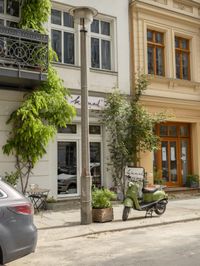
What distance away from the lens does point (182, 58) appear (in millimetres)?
18125

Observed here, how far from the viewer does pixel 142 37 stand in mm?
16469

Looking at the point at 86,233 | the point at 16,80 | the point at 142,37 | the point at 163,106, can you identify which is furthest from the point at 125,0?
the point at 86,233

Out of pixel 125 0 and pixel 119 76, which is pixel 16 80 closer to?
pixel 119 76

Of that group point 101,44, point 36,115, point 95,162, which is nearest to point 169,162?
point 95,162

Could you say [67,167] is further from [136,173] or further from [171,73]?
[171,73]

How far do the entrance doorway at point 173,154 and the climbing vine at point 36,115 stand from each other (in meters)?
5.23

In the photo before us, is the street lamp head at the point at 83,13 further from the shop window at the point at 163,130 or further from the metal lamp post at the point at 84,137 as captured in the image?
the shop window at the point at 163,130

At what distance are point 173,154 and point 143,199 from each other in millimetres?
6375

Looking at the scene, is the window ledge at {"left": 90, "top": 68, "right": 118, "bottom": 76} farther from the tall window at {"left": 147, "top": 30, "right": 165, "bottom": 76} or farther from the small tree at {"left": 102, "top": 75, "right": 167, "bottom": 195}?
the tall window at {"left": 147, "top": 30, "right": 165, "bottom": 76}

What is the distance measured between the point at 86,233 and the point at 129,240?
3.84 feet

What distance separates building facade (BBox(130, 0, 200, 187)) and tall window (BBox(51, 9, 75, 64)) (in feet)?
8.86

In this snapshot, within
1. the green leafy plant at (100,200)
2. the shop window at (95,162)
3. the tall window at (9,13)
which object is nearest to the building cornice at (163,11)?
the tall window at (9,13)

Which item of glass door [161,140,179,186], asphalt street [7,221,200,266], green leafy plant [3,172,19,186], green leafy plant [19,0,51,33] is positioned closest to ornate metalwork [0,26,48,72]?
green leafy plant [19,0,51,33]

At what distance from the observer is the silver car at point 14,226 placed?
17.3 ft
